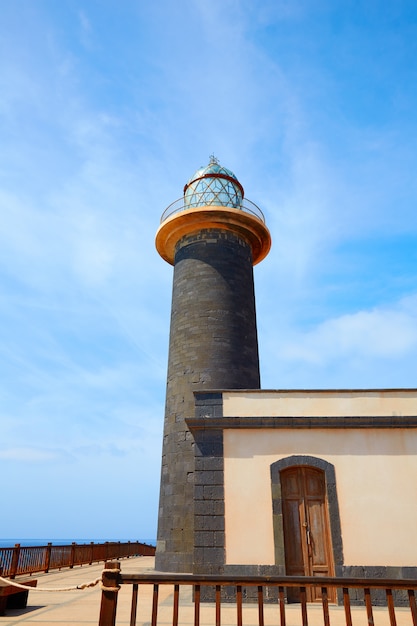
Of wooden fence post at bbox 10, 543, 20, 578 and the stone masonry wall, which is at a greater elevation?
the stone masonry wall

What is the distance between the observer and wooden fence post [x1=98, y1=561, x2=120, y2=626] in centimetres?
375

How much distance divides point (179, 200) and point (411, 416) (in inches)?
354

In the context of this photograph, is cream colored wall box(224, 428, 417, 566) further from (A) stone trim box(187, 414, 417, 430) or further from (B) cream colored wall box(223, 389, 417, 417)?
(B) cream colored wall box(223, 389, 417, 417)

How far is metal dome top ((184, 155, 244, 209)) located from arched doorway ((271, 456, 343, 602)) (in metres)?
8.21

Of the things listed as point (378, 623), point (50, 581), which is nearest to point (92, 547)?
point (50, 581)

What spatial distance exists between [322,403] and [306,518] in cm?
197

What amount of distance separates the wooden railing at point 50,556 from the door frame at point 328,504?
6058 mm

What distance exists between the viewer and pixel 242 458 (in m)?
7.78

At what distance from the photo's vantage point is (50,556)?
39.1 feet

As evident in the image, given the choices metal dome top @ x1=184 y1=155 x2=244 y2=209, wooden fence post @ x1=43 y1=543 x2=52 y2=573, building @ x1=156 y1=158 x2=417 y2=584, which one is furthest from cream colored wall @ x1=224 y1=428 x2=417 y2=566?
metal dome top @ x1=184 y1=155 x2=244 y2=209

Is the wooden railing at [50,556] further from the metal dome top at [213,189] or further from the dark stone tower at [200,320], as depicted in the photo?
the metal dome top at [213,189]

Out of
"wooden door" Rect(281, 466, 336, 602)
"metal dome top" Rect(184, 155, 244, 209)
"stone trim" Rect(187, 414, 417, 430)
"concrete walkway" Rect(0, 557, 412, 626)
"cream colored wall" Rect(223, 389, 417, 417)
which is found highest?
"metal dome top" Rect(184, 155, 244, 209)

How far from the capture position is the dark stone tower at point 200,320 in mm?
10391

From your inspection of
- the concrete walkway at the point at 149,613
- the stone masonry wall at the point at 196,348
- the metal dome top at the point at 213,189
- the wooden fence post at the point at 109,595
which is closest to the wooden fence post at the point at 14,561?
the concrete walkway at the point at 149,613
